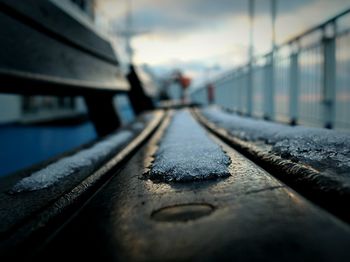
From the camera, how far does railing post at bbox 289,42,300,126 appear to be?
508 cm

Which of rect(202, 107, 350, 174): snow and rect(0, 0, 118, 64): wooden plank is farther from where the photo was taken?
rect(0, 0, 118, 64): wooden plank

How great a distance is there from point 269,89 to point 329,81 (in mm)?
2003

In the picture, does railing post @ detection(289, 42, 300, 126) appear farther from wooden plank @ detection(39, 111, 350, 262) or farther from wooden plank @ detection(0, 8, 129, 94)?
wooden plank @ detection(39, 111, 350, 262)

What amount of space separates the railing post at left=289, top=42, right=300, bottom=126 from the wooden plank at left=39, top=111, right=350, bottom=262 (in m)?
4.28

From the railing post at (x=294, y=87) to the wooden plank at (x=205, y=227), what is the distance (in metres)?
4.28

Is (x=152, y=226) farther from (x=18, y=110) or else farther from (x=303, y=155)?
(x=18, y=110)

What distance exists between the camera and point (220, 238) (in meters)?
0.71

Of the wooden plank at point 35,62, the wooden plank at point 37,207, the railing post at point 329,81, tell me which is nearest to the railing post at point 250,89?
the railing post at point 329,81

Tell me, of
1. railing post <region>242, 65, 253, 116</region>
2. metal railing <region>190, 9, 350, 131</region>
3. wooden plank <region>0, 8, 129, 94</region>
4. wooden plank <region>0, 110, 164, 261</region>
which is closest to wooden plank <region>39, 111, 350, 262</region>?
wooden plank <region>0, 110, 164, 261</region>

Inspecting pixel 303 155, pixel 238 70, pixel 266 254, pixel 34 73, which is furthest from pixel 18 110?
pixel 266 254

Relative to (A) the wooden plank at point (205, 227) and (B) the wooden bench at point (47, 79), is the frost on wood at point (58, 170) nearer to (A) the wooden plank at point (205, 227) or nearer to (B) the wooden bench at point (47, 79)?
(B) the wooden bench at point (47, 79)

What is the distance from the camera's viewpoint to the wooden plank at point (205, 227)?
65 centimetres

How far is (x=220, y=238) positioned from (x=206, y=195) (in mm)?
305

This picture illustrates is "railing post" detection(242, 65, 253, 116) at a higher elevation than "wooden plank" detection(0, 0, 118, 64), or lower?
lower
